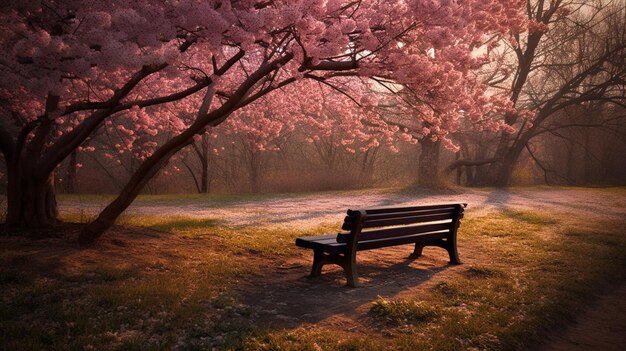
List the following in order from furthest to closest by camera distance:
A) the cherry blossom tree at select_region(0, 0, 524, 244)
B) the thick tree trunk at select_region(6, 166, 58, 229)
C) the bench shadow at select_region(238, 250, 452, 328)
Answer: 1. the thick tree trunk at select_region(6, 166, 58, 229)
2. the cherry blossom tree at select_region(0, 0, 524, 244)
3. the bench shadow at select_region(238, 250, 452, 328)

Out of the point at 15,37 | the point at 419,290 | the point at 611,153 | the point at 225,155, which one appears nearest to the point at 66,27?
the point at 15,37

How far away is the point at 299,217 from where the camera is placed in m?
12.6

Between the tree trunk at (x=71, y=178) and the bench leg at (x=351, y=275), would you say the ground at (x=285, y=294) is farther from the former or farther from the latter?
the tree trunk at (x=71, y=178)

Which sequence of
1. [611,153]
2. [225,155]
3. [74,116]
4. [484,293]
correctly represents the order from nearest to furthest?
[484,293], [74,116], [225,155], [611,153]

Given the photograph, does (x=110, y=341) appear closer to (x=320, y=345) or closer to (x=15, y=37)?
(x=320, y=345)

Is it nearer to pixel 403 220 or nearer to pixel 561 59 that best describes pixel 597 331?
pixel 403 220

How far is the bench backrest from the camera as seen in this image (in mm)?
5625

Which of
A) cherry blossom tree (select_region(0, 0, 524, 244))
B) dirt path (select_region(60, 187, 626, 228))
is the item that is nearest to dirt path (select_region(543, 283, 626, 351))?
cherry blossom tree (select_region(0, 0, 524, 244))

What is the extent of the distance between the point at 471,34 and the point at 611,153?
92.2ft

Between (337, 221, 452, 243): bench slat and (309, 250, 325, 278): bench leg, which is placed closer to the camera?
(337, 221, 452, 243): bench slat

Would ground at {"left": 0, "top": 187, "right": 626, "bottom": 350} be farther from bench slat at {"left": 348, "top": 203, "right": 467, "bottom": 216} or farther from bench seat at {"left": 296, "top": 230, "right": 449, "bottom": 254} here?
bench slat at {"left": 348, "top": 203, "right": 467, "bottom": 216}

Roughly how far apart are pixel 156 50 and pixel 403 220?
368 centimetres

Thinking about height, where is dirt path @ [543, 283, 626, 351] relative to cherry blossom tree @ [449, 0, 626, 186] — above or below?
below

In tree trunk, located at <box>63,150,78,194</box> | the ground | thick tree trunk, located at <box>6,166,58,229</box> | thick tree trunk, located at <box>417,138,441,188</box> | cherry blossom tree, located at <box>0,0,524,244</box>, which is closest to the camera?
the ground
